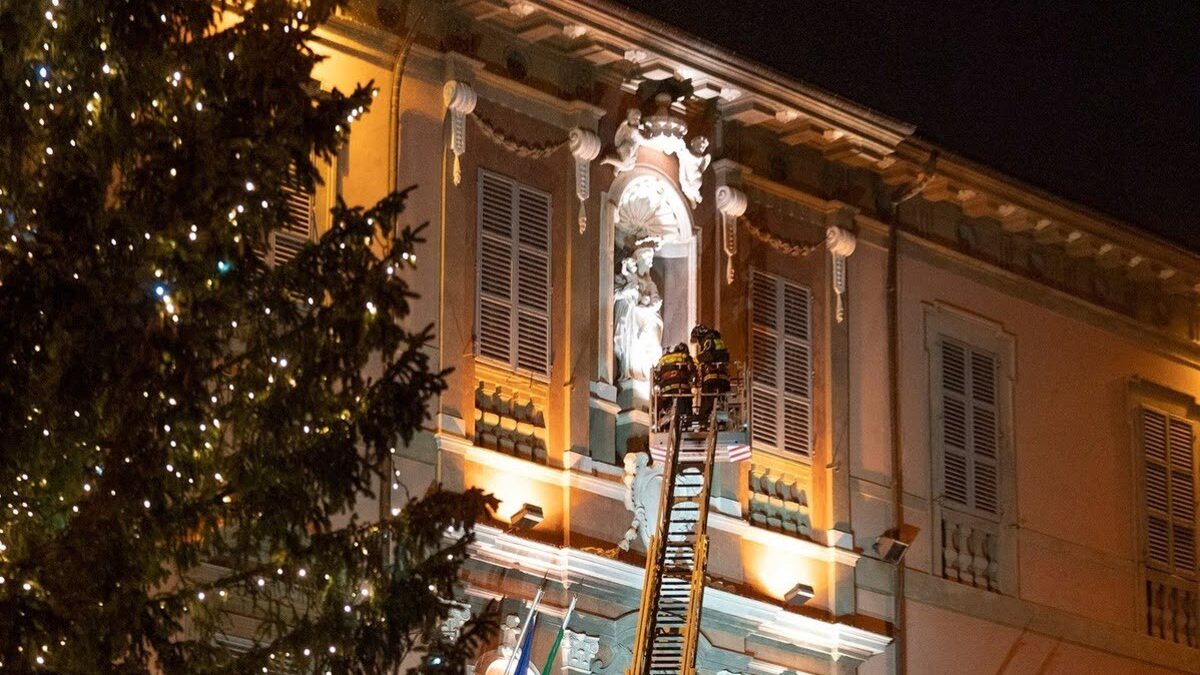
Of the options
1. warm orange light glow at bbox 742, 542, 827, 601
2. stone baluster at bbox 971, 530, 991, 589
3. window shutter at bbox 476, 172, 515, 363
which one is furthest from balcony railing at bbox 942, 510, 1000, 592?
window shutter at bbox 476, 172, 515, 363

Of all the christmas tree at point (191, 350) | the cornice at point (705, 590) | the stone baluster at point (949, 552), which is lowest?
the christmas tree at point (191, 350)

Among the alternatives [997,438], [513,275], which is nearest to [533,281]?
[513,275]

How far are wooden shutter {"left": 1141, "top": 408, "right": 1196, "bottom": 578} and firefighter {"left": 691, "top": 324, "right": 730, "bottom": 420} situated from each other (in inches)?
292

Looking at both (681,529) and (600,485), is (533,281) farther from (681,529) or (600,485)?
(681,529)

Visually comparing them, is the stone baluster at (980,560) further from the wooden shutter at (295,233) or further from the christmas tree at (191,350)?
the christmas tree at (191,350)

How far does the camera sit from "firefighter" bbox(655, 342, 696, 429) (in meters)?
25.7

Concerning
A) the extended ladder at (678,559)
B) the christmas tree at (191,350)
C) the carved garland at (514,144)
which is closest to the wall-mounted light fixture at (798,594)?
the extended ladder at (678,559)

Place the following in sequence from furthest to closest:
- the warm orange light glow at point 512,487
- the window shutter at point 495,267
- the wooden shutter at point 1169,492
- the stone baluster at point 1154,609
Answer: the wooden shutter at point 1169,492 → the stone baluster at point 1154,609 → the window shutter at point 495,267 → the warm orange light glow at point 512,487

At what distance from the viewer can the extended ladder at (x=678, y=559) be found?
24.5 m

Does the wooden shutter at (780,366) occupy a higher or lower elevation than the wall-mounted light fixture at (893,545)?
higher

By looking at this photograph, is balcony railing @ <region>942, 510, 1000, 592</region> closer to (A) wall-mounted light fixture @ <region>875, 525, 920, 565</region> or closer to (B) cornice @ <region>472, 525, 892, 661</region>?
(A) wall-mounted light fixture @ <region>875, 525, 920, 565</region>

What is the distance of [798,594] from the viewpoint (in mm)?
27203

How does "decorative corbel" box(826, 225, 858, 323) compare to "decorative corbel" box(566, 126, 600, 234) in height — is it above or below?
above

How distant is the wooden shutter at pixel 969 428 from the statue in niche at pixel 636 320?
393cm
